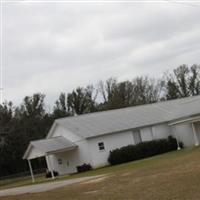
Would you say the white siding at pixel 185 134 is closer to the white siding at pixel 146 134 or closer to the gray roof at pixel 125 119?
the gray roof at pixel 125 119

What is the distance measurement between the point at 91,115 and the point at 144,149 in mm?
7253

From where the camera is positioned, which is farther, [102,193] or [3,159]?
[3,159]

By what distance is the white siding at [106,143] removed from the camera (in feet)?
145

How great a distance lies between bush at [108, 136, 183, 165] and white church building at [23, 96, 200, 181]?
0.95 metres

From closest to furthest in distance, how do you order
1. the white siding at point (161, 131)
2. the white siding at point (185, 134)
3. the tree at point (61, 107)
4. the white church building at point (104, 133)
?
1. the white church building at point (104, 133)
2. the white siding at point (185, 134)
3. the white siding at point (161, 131)
4. the tree at point (61, 107)

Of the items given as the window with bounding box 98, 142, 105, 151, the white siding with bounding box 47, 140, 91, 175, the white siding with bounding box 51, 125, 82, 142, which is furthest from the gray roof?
the white siding with bounding box 47, 140, 91, 175

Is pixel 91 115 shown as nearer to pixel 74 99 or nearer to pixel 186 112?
pixel 186 112

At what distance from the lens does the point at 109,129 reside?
45438mm

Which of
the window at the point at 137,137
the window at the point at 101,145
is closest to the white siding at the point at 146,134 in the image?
the window at the point at 137,137

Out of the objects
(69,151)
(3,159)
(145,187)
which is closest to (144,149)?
(69,151)

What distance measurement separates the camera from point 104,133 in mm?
44531

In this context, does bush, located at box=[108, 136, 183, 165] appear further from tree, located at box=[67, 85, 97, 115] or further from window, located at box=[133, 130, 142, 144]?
tree, located at box=[67, 85, 97, 115]

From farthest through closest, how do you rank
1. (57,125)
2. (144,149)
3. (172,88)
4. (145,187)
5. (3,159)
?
(172,88) → (3,159) → (57,125) → (144,149) → (145,187)

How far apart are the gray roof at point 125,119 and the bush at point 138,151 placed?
1897 mm
